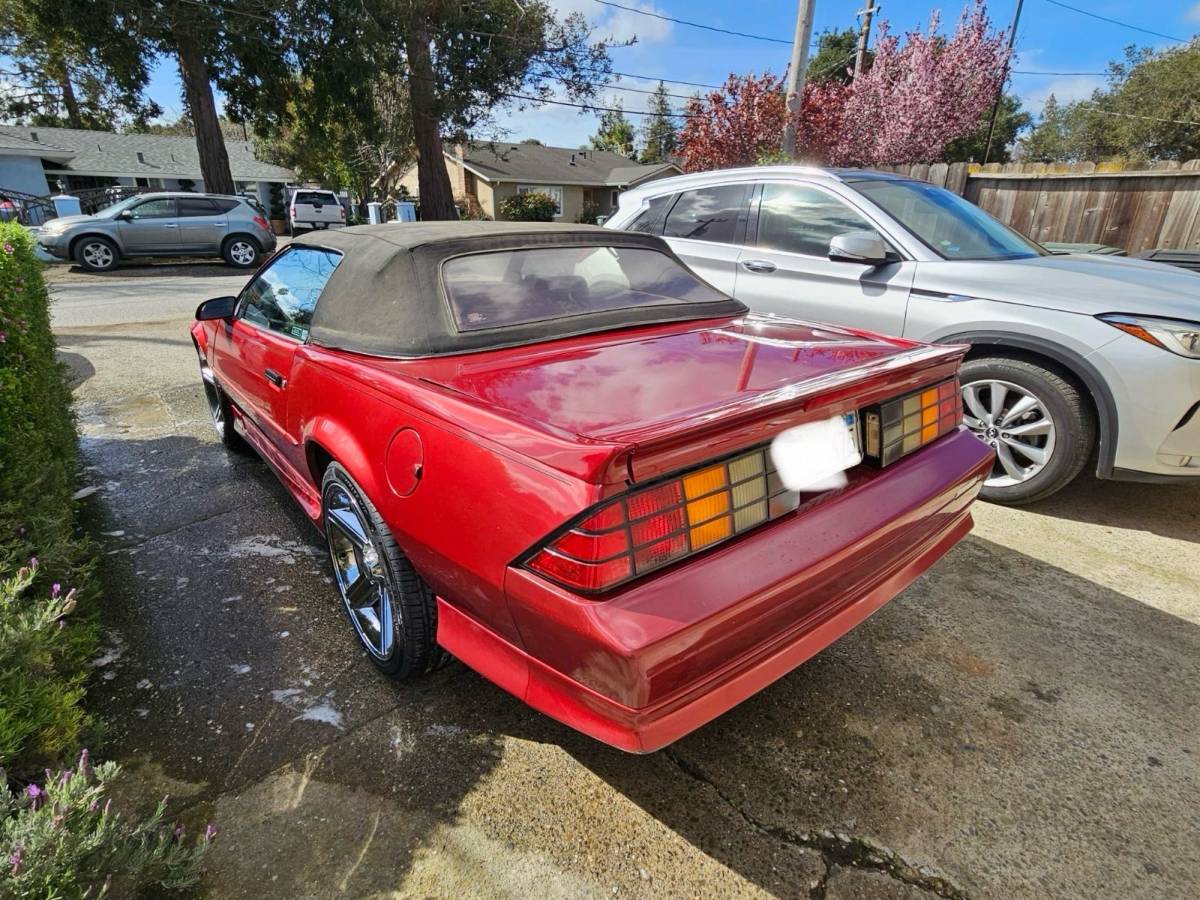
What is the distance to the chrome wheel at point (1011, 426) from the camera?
3.57 m

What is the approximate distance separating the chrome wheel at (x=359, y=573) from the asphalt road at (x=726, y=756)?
160mm

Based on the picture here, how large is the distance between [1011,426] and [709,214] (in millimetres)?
2572

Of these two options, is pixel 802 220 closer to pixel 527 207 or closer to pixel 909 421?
pixel 909 421

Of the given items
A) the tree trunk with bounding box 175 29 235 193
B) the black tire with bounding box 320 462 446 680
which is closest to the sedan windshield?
the black tire with bounding box 320 462 446 680

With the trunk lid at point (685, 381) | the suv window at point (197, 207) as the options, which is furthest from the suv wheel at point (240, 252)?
the trunk lid at point (685, 381)

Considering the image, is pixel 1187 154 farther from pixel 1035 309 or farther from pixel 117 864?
pixel 117 864

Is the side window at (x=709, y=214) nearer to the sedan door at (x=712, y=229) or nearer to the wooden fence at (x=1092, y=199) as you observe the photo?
the sedan door at (x=712, y=229)

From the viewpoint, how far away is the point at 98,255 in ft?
47.6

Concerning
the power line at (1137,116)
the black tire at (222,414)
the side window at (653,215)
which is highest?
the power line at (1137,116)

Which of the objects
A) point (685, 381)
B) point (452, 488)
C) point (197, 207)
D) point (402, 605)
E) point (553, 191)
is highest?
point (553, 191)

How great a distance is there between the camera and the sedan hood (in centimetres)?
326

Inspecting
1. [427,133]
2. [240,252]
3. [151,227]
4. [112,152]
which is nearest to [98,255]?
[151,227]

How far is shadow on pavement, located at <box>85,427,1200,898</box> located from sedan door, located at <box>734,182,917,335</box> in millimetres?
1859

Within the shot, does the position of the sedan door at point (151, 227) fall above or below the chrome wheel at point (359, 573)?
above
